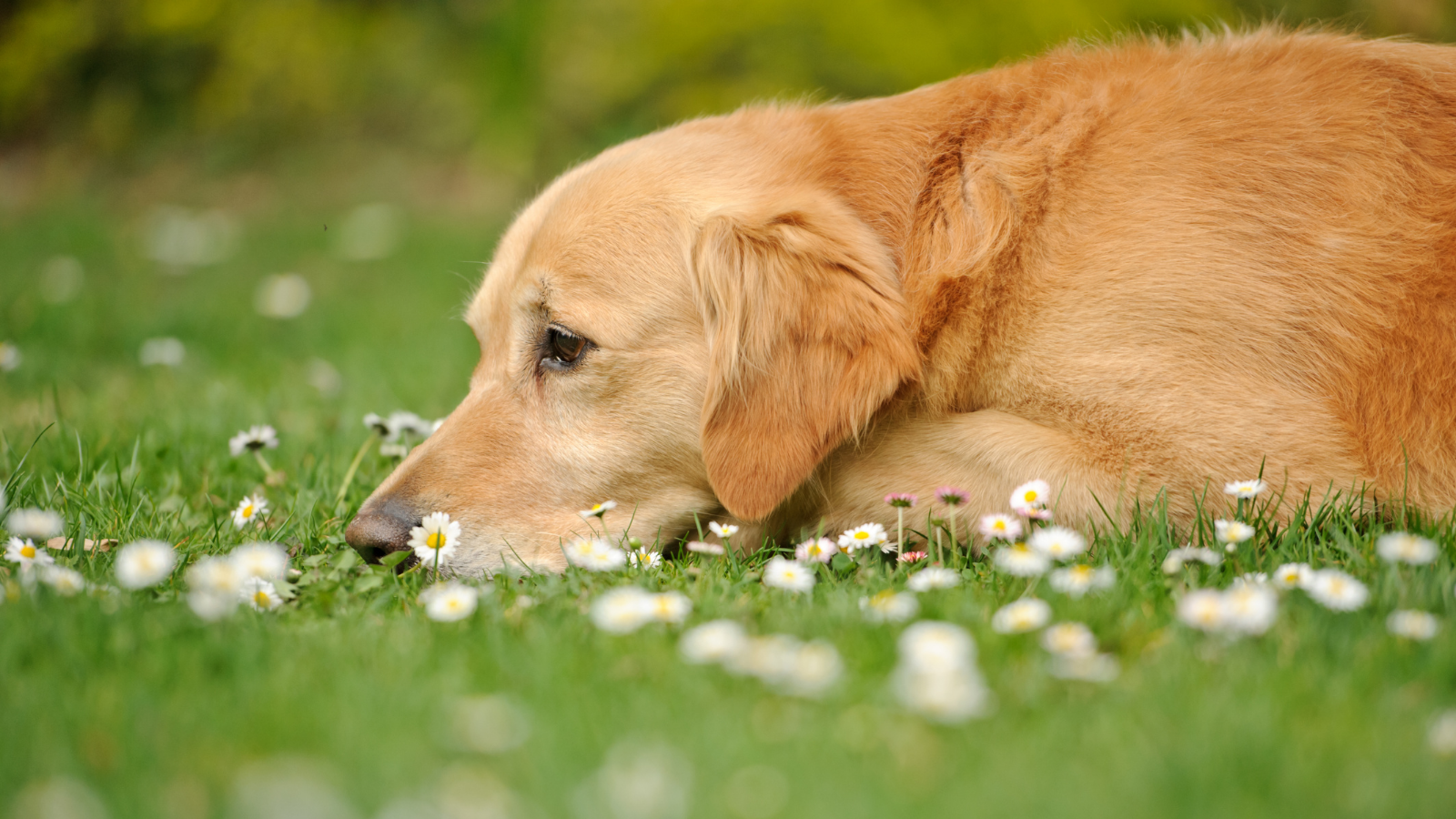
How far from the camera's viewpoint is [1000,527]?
2455 mm

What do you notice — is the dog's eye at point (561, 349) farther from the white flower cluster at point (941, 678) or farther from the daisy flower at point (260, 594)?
the white flower cluster at point (941, 678)

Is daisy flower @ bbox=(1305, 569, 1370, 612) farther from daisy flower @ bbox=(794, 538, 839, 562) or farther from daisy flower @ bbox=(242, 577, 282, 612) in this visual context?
daisy flower @ bbox=(242, 577, 282, 612)

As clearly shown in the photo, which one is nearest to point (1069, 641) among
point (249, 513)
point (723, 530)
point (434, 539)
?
point (723, 530)

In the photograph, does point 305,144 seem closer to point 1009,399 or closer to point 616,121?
point 616,121

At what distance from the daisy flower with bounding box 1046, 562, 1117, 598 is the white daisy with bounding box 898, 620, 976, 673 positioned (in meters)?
0.37

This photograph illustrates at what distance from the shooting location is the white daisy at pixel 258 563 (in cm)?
209

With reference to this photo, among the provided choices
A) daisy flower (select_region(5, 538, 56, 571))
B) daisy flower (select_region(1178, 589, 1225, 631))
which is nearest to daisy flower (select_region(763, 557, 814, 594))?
daisy flower (select_region(1178, 589, 1225, 631))

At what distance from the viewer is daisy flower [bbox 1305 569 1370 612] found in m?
1.94

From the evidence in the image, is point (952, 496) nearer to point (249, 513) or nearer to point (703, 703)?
point (703, 703)

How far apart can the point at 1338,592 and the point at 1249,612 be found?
268 millimetres

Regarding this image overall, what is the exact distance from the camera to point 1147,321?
249 cm

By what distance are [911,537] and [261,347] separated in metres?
4.15

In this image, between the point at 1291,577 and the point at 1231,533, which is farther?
the point at 1231,533

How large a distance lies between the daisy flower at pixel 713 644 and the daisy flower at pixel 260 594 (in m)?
0.91
